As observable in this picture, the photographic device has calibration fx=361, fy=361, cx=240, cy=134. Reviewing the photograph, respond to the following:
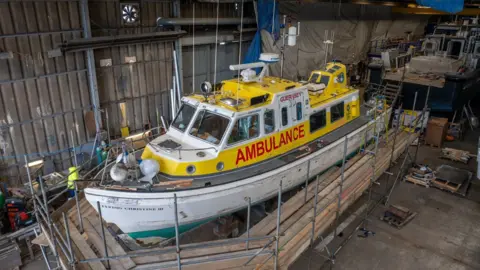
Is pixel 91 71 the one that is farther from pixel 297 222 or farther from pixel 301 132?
pixel 297 222

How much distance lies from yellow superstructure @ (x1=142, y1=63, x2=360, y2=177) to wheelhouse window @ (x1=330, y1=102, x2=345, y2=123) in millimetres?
201

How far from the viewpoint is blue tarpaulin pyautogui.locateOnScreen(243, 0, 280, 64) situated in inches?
473

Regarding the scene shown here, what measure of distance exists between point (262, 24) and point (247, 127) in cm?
652

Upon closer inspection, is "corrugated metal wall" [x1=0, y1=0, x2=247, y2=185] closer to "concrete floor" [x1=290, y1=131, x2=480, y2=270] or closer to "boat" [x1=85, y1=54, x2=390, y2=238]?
"boat" [x1=85, y1=54, x2=390, y2=238]

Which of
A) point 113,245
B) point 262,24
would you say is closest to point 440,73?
point 262,24

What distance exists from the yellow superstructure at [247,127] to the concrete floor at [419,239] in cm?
222

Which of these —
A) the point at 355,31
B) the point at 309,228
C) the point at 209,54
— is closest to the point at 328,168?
the point at 309,228

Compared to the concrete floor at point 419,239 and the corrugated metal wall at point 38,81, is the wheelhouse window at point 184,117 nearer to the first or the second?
the corrugated metal wall at point 38,81

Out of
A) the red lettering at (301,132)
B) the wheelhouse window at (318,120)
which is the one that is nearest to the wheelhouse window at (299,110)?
the red lettering at (301,132)

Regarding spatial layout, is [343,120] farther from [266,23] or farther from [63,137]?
[63,137]

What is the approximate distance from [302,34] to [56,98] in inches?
354

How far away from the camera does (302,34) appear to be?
1377 centimetres

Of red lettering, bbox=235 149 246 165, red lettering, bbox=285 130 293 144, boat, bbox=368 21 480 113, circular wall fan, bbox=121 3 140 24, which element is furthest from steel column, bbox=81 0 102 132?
boat, bbox=368 21 480 113

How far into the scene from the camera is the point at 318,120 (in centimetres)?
841
